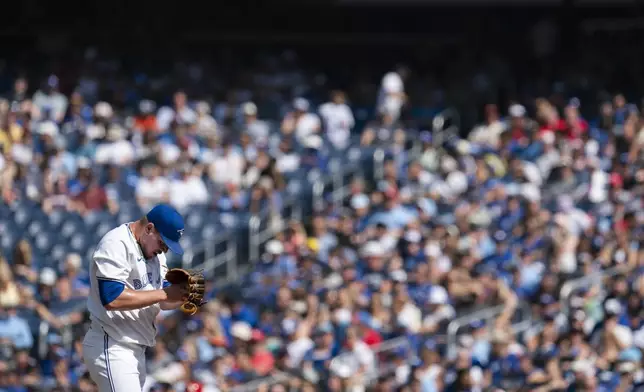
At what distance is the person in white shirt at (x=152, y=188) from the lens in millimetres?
14965

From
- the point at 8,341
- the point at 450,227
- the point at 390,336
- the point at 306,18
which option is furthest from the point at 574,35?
the point at 8,341

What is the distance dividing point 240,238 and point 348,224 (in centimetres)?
132

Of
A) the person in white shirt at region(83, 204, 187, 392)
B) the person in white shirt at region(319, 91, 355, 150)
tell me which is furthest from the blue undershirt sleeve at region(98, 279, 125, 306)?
the person in white shirt at region(319, 91, 355, 150)

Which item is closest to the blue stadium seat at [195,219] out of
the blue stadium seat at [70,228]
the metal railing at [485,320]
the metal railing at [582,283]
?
the blue stadium seat at [70,228]

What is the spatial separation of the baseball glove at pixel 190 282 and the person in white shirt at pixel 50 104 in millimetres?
10376

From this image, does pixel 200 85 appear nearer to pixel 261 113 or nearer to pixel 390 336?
pixel 261 113

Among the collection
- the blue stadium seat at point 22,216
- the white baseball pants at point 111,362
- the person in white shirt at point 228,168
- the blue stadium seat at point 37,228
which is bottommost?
the white baseball pants at point 111,362

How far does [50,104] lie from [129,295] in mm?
10813

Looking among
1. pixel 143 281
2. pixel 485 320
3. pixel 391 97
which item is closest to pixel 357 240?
pixel 485 320

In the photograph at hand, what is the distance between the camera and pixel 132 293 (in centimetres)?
671

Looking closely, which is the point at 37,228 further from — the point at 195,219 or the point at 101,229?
the point at 195,219

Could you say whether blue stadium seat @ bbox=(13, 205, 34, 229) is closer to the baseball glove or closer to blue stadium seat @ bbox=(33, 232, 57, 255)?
blue stadium seat @ bbox=(33, 232, 57, 255)

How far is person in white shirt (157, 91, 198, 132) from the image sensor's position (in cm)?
1683

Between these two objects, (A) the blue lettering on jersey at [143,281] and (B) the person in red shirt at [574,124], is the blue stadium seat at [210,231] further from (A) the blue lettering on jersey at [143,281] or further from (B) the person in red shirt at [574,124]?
(A) the blue lettering on jersey at [143,281]
